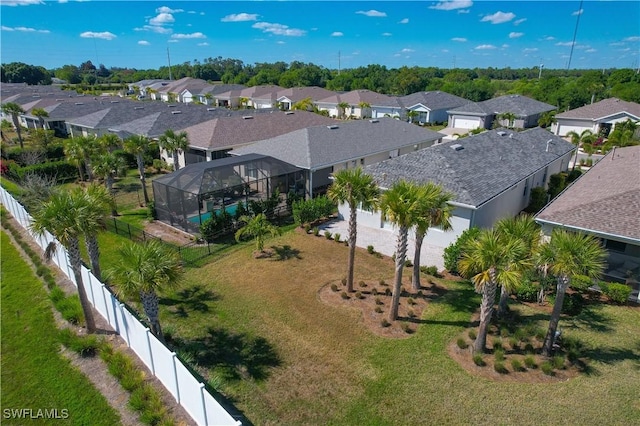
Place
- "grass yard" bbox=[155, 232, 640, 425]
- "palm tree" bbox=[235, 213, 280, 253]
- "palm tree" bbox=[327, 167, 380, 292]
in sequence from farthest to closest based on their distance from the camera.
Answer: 1. "palm tree" bbox=[235, 213, 280, 253]
2. "palm tree" bbox=[327, 167, 380, 292]
3. "grass yard" bbox=[155, 232, 640, 425]

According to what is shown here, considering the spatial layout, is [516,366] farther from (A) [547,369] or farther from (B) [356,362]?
(B) [356,362]

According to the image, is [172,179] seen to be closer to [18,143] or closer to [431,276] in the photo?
[431,276]

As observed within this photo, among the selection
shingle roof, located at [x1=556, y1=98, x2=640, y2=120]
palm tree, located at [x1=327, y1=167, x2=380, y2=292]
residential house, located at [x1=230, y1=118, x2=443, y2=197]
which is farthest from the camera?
shingle roof, located at [x1=556, y1=98, x2=640, y2=120]

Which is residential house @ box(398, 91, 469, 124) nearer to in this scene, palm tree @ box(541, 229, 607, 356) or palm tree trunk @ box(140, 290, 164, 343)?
palm tree @ box(541, 229, 607, 356)

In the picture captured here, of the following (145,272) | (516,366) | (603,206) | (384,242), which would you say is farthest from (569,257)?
(145,272)

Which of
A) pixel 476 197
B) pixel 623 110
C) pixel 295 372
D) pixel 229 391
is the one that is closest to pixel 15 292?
pixel 229 391

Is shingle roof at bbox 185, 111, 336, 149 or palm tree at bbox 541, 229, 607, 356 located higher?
shingle roof at bbox 185, 111, 336, 149

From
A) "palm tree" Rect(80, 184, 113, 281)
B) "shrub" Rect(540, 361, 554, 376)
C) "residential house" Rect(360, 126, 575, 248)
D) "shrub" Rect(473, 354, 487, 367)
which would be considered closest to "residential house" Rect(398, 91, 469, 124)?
"residential house" Rect(360, 126, 575, 248)

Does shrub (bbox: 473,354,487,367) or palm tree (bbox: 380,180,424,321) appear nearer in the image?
shrub (bbox: 473,354,487,367)
